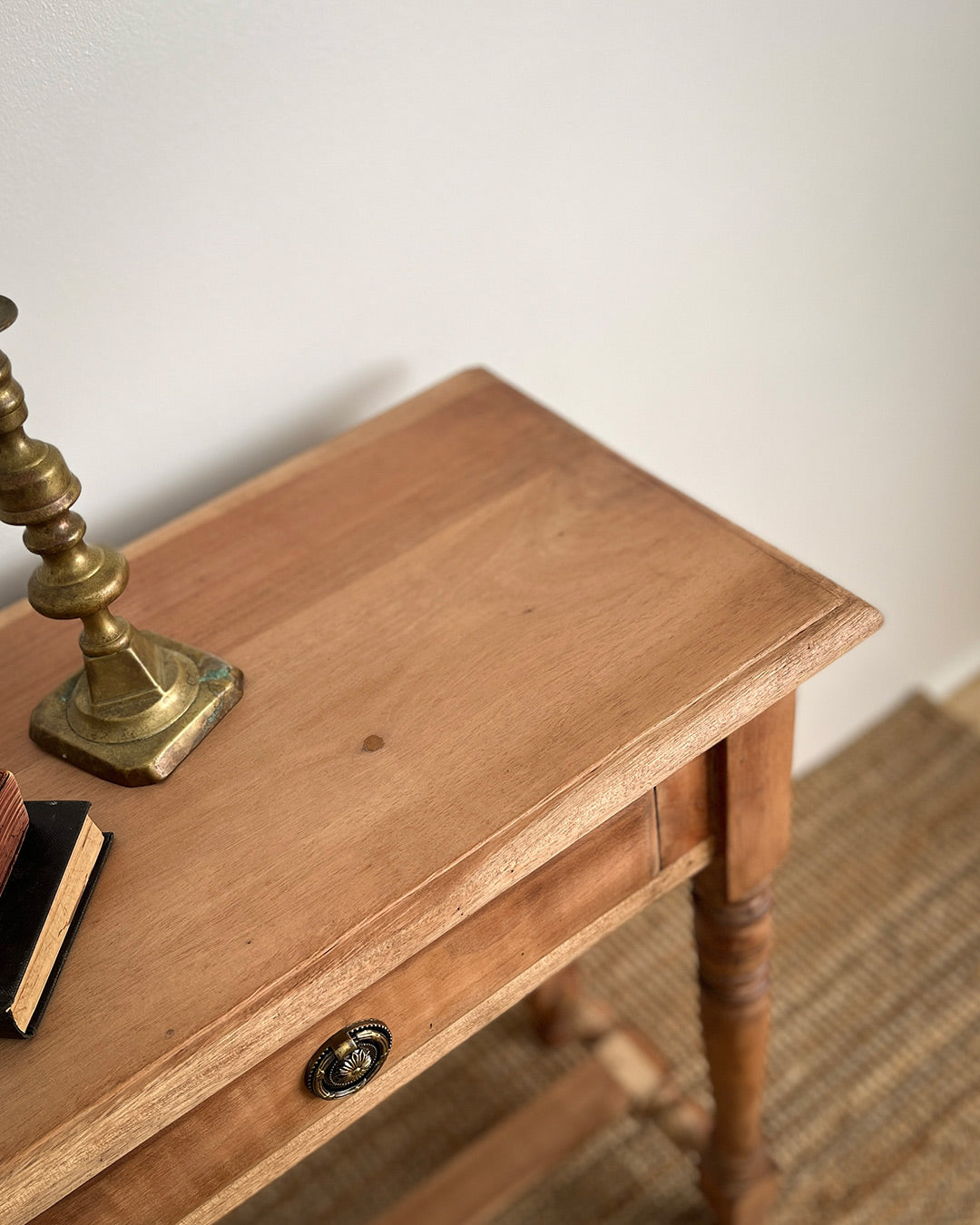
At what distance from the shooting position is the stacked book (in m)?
0.49

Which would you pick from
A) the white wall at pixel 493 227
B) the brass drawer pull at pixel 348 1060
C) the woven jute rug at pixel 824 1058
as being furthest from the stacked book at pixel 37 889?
A: the woven jute rug at pixel 824 1058

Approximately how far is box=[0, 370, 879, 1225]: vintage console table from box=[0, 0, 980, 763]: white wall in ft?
0.33

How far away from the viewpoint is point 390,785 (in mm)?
565

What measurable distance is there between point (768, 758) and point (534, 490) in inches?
8.5

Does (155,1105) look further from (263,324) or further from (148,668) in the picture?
(263,324)

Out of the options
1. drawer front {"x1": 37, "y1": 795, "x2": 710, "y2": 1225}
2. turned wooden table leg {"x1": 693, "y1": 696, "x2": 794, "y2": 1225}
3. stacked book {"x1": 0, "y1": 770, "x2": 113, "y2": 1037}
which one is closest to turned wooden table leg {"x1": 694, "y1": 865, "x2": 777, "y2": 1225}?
turned wooden table leg {"x1": 693, "y1": 696, "x2": 794, "y2": 1225}

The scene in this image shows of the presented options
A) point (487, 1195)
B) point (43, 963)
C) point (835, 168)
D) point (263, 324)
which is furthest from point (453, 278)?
point (487, 1195)

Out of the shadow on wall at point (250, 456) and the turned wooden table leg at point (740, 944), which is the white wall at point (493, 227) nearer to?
the shadow on wall at point (250, 456)

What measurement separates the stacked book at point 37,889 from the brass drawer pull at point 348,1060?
0.42 feet

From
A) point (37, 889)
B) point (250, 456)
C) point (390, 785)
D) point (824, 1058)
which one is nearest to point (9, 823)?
point (37, 889)

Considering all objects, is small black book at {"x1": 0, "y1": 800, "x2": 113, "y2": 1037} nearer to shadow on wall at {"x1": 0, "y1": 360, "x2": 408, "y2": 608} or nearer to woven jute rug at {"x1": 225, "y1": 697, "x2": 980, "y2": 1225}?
shadow on wall at {"x1": 0, "y1": 360, "x2": 408, "y2": 608}

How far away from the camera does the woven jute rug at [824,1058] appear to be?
108 centimetres

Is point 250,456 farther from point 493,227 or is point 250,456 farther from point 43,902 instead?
point 43,902

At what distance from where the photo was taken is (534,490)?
729 millimetres
